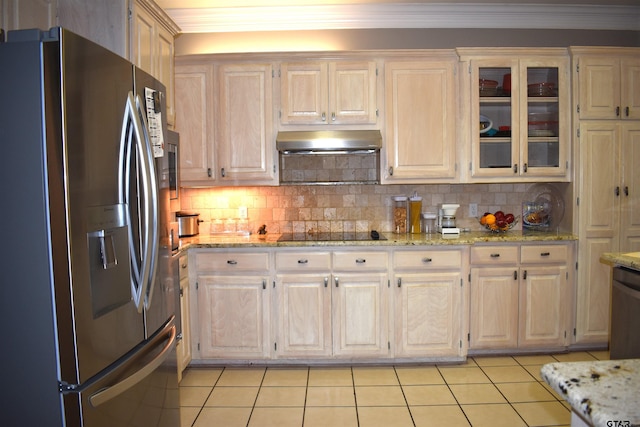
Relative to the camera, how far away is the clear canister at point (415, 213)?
3.58 metres

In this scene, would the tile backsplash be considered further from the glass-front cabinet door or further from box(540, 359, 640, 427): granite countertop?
box(540, 359, 640, 427): granite countertop

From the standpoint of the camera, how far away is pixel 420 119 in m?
3.35

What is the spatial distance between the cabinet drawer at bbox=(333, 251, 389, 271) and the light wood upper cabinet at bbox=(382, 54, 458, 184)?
638mm

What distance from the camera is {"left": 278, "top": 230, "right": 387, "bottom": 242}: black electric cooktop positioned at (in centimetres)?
321

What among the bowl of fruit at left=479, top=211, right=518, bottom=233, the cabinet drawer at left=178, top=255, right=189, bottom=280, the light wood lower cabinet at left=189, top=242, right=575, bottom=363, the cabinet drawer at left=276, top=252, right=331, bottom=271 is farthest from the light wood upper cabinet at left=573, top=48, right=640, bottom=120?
the cabinet drawer at left=178, top=255, right=189, bottom=280

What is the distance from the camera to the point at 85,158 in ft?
4.60

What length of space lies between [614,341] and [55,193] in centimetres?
242

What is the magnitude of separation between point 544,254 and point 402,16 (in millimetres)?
2153

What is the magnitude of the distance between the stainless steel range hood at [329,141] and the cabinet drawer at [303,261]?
76 centimetres

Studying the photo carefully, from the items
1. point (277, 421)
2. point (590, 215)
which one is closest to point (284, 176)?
point (277, 421)

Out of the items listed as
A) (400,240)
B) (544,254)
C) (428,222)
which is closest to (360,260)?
(400,240)

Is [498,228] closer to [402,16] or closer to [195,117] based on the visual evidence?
[402,16]

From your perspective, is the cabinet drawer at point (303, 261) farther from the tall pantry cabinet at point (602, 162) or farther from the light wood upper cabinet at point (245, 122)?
the tall pantry cabinet at point (602, 162)

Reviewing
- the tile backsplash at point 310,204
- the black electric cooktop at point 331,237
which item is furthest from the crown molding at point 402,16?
the black electric cooktop at point 331,237
